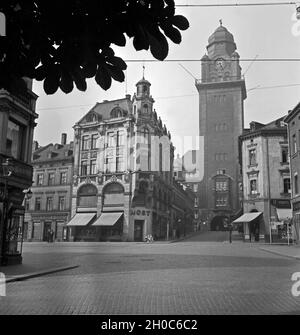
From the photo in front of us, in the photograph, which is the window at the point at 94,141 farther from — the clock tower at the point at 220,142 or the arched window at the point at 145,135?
the clock tower at the point at 220,142

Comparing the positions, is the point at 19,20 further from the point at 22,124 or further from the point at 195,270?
the point at 22,124

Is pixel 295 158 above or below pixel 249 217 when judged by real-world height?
above

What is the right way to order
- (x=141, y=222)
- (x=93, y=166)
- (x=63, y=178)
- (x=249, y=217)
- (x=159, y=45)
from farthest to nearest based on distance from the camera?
(x=63, y=178), (x=93, y=166), (x=141, y=222), (x=249, y=217), (x=159, y=45)

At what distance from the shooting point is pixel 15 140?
1820 centimetres

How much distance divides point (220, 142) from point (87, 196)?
34797 millimetres

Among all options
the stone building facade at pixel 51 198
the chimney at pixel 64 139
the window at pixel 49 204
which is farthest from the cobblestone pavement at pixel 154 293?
the chimney at pixel 64 139

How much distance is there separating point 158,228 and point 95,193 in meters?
11.1

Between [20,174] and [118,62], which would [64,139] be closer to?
[20,174]

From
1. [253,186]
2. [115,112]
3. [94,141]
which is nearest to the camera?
[253,186]

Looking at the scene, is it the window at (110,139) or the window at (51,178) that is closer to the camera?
the window at (110,139)

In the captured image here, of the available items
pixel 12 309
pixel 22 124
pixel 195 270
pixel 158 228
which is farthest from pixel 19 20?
pixel 158 228

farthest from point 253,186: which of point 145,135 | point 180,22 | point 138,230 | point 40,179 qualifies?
point 180,22

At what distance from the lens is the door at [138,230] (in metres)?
52.2

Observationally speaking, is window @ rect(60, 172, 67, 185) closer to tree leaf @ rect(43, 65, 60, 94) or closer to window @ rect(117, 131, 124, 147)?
window @ rect(117, 131, 124, 147)
